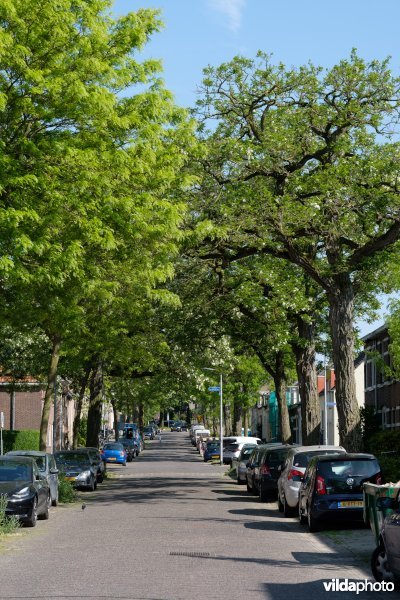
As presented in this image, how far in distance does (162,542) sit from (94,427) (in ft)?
96.8

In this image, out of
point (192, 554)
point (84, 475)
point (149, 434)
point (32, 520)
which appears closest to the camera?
point (192, 554)

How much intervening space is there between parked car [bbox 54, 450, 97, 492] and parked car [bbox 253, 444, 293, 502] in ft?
22.6

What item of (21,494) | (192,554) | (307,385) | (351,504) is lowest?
(192,554)

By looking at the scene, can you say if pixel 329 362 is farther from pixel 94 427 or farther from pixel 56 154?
pixel 56 154

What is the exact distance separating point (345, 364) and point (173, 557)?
11967mm

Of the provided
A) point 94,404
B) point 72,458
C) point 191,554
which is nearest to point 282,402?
point 94,404

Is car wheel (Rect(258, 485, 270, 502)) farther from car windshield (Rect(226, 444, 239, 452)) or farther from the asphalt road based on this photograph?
car windshield (Rect(226, 444, 239, 452))

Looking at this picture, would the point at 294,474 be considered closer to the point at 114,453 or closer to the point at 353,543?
the point at 353,543

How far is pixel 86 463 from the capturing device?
3528cm

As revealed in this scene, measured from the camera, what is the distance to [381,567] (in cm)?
1241

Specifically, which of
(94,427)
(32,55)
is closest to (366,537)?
(32,55)

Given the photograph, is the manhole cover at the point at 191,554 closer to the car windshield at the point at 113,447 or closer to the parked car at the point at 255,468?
the parked car at the point at 255,468

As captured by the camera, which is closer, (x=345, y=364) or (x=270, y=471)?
(x=345, y=364)

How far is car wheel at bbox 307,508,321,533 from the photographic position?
19.9 m
